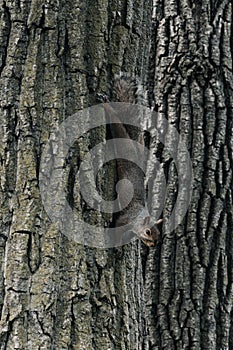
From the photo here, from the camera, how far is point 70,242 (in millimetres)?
1686

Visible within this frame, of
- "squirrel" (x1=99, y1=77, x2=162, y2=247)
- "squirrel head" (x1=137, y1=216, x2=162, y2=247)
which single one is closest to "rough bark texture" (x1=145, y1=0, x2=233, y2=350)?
"squirrel head" (x1=137, y1=216, x2=162, y2=247)

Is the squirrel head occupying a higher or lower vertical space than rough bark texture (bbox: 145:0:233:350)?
lower

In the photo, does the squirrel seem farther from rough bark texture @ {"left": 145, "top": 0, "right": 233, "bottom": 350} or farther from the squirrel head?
rough bark texture @ {"left": 145, "top": 0, "right": 233, "bottom": 350}

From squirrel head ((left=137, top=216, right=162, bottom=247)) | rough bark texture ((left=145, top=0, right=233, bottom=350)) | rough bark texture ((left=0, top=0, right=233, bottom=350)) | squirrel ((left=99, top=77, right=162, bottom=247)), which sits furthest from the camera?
rough bark texture ((left=145, top=0, right=233, bottom=350))

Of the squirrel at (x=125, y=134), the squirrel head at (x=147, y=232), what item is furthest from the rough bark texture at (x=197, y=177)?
the squirrel at (x=125, y=134)

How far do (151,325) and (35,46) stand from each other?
6.29ft

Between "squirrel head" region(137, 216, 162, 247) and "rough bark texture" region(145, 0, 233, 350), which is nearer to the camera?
"squirrel head" region(137, 216, 162, 247)

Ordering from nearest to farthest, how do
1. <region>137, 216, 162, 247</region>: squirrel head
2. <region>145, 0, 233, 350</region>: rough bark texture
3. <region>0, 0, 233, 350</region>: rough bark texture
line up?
<region>0, 0, 233, 350</region>: rough bark texture → <region>137, 216, 162, 247</region>: squirrel head → <region>145, 0, 233, 350</region>: rough bark texture

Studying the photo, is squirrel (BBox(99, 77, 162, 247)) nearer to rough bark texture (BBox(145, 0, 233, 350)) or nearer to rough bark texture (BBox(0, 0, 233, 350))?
rough bark texture (BBox(0, 0, 233, 350))

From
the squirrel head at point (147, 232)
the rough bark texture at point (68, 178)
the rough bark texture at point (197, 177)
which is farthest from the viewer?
the rough bark texture at point (197, 177)

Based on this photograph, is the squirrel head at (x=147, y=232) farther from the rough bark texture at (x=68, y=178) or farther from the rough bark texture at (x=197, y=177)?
the rough bark texture at (x=197, y=177)

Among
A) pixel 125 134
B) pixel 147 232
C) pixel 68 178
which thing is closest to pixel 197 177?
pixel 147 232

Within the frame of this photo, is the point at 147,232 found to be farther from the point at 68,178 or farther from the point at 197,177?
the point at 197,177

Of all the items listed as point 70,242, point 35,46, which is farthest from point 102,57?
point 70,242
